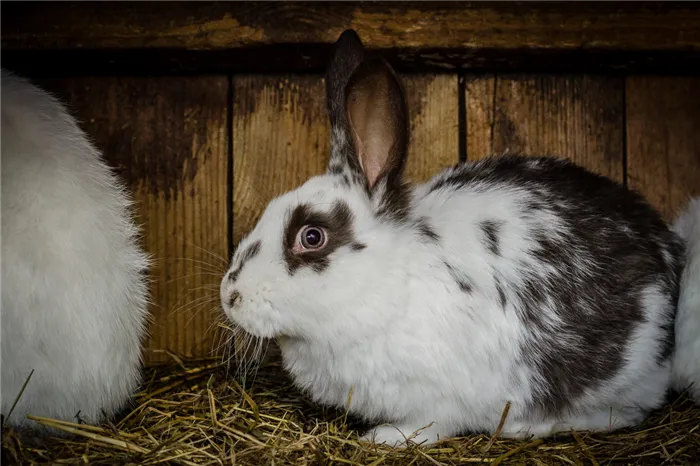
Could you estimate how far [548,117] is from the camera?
2918mm

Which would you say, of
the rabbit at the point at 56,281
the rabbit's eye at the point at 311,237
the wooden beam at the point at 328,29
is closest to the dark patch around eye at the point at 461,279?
the rabbit's eye at the point at 311,237

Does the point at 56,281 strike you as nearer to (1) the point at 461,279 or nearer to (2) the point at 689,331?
(1) the point at 461,279

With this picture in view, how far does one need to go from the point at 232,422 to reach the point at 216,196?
0.87 meters

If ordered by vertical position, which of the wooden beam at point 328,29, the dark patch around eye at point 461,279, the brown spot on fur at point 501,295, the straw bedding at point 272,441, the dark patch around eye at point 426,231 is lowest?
the straw bedding at point 272,441

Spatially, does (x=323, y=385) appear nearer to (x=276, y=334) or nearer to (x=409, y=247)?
(x=276, y=334)

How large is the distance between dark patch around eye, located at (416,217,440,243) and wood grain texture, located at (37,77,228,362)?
881 mm

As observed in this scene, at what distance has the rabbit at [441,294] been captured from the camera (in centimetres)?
219

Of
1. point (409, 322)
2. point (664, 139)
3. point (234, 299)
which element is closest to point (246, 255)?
point (234, 299)

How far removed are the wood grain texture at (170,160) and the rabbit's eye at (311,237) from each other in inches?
29.0

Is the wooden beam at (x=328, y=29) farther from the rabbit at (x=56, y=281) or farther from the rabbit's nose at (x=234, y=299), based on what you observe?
the rabbit's nose at (x=234, y=299)

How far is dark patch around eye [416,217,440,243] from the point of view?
228 cm

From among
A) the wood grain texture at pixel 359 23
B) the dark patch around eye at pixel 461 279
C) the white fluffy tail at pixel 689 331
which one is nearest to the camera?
the dark patch around eye at pixel 461 279

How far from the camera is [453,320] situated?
220cm

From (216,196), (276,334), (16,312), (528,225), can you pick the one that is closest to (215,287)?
(216,196)
